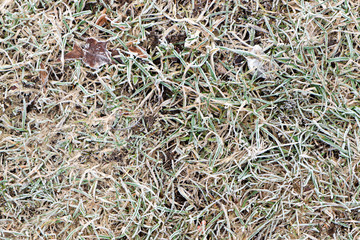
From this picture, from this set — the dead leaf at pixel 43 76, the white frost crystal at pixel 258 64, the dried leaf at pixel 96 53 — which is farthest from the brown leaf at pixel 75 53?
the white frost crystal at pixel 258 64

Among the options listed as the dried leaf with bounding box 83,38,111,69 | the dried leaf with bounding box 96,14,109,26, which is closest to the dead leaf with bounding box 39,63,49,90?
the dried leaf with bounding box 83,38,111,69

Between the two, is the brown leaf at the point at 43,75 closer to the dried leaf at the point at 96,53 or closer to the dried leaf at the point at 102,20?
the dried leaf at the point at 96,53

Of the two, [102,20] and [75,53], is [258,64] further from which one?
[75,53]

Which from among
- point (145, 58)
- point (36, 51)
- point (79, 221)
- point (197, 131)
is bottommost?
point (79, 221)

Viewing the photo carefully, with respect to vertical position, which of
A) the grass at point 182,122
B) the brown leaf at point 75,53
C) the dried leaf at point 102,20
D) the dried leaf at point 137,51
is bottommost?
the grass at point 182,122

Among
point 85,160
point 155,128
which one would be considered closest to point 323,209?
point 155,128

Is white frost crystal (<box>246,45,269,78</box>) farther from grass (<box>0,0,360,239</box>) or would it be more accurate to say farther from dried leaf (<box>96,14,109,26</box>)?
dried leaf (<box>96,14,109,26</box>)

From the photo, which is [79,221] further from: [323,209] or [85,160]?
[323,209]

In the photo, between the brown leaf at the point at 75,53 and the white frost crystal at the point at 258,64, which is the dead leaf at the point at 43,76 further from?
the white frost crystal at the point at 258,64

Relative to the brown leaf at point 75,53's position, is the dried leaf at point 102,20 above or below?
above
